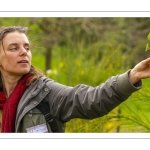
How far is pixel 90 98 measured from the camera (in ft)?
7.63

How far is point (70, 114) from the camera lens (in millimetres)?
2455

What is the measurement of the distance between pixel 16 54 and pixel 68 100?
0.45 meters

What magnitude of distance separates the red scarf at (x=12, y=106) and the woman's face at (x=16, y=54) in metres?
0.07

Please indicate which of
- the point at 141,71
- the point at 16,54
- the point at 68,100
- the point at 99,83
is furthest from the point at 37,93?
the point at 99,83

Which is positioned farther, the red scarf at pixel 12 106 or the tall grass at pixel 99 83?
the tall grass at pixel 99 83

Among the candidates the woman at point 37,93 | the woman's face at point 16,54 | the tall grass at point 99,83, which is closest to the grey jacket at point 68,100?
the woman at point 37,93

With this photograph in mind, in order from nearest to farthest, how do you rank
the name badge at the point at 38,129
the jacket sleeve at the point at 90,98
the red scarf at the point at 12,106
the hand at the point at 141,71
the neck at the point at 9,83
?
the hand at the point at 141,71 < the jacket sleeve at the point at 90,98 < the name badge at the point at 38,129 < the red scarf at the point at 12,106 < the neck at the point at 9,83

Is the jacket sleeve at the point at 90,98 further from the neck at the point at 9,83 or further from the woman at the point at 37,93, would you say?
the neck at the point at 9,83

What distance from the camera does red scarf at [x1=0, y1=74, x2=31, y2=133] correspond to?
2551 mm

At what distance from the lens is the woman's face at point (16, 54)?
2.59m

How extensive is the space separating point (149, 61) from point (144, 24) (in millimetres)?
9529

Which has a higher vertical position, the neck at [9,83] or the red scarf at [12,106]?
the neck at [9,83]

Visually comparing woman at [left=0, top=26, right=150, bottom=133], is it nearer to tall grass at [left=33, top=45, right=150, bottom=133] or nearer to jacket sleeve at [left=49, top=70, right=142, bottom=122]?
jacket sleeve at [left=49, top=70, right=142, bottom=122]

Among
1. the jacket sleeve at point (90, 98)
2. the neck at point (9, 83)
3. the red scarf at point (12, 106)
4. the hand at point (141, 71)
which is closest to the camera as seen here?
the hand at point (141, 71)
